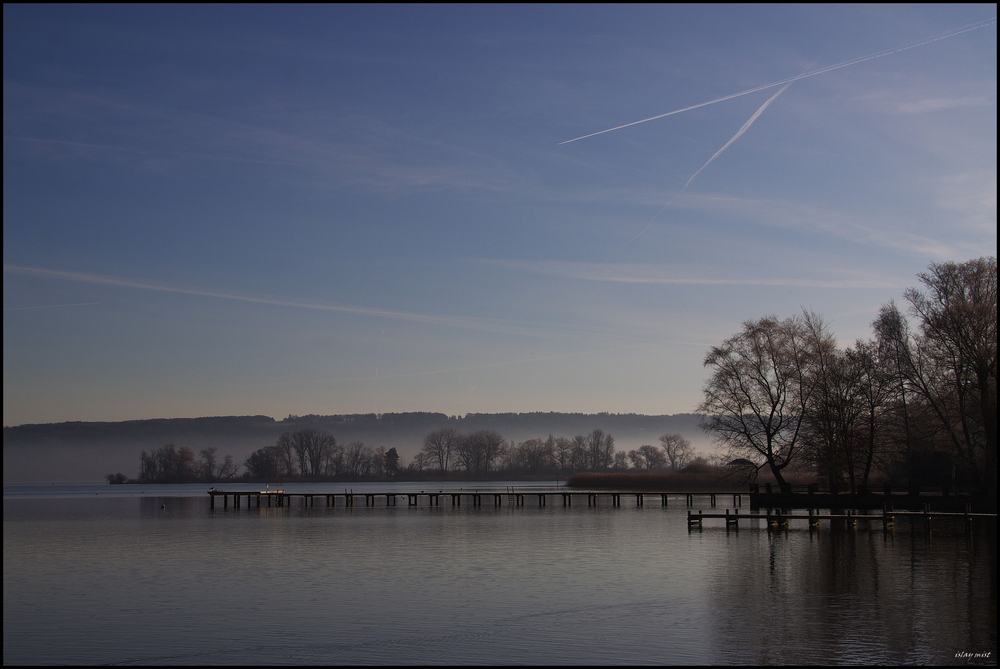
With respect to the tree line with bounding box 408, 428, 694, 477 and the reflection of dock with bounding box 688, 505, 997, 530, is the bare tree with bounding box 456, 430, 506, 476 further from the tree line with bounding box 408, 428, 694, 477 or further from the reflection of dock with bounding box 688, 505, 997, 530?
the reflection of dock with bounding box 688, 505, 997, 530

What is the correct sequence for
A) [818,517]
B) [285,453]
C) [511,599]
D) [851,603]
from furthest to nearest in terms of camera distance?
[285,453]
[818,517]
[511,599]
[851,603]

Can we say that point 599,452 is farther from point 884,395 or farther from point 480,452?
point 884,395

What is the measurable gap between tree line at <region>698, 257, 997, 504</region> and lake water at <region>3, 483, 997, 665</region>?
23.7 feet

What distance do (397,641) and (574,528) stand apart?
28.2 meters

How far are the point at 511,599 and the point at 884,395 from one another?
3410 centimetres

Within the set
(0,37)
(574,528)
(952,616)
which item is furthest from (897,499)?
(0,37)

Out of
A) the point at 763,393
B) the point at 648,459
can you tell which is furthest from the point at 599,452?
the point at 763,393

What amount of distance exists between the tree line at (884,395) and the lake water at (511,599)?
722 centimetres

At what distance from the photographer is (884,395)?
154 ft

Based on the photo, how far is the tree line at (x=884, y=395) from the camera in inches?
1593

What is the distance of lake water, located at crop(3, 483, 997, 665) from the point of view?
51.9ft

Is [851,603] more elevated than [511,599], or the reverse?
[851,603]

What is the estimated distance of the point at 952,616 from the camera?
1794 centimetres

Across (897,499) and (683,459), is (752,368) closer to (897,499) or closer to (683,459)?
(897,499)
